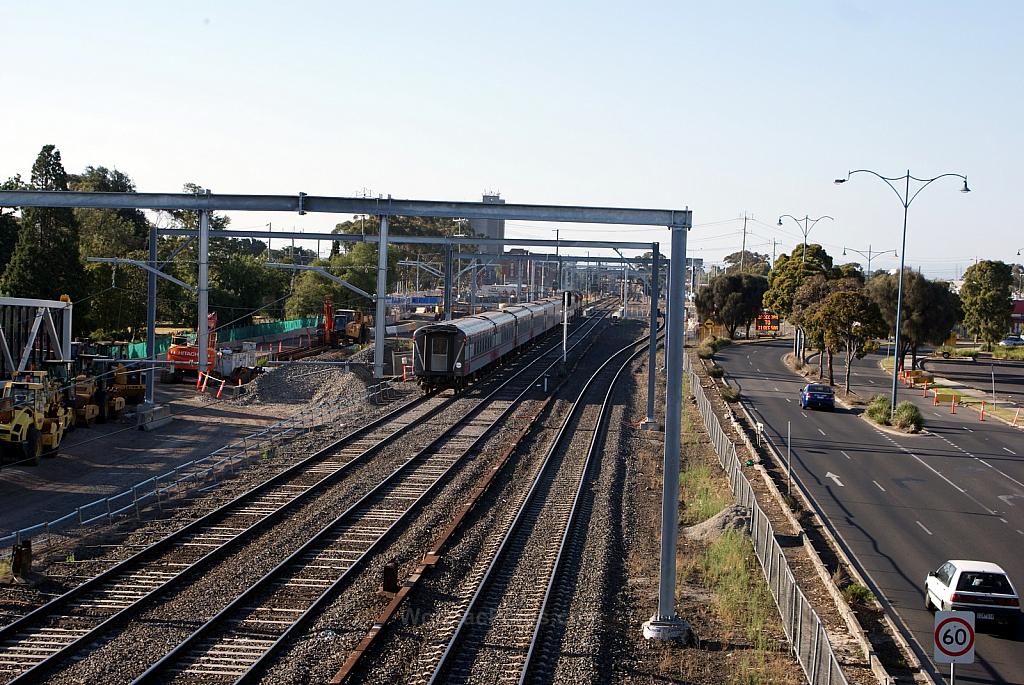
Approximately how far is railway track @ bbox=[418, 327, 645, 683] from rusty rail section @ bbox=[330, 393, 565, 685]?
32.6 inches

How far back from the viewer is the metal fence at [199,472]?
21.5 m

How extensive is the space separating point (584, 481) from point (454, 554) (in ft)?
26.2

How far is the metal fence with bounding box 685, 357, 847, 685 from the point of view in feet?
42.3

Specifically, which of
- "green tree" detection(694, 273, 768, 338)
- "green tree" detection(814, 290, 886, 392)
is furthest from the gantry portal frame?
"green tree" detection(694, 273, 768, 338)

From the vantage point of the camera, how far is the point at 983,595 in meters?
16.3

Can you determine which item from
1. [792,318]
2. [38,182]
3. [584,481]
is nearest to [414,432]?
[584,481]

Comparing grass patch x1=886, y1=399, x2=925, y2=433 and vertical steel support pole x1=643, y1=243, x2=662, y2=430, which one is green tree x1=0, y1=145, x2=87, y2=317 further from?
grass patch x1=886, y1=399, x2=925, y2=433

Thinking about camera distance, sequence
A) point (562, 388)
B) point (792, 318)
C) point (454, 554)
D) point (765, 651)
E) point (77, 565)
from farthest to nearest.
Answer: point (792, 318), point (562, 388), point (454, 554), point (77, 565), point (765, 651)

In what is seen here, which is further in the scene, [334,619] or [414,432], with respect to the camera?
[414,432]

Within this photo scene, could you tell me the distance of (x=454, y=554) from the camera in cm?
1939

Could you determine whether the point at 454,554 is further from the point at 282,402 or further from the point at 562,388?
the point at 562,388

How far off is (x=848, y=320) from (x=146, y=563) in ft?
140

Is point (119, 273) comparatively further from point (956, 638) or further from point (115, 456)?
point (956, 638)

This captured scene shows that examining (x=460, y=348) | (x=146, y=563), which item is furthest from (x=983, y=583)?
(x=460, y=348)
